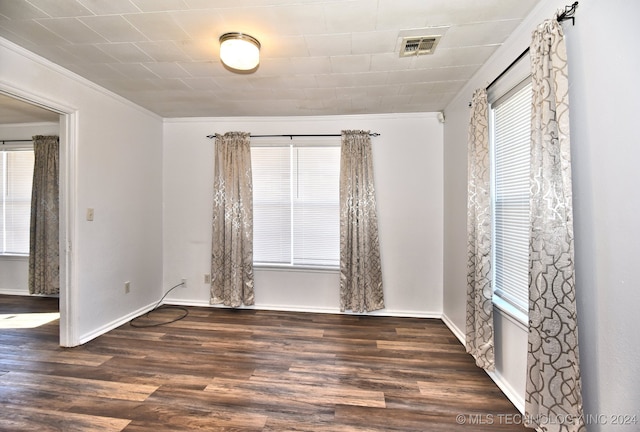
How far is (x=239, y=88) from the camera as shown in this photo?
8.98 ft

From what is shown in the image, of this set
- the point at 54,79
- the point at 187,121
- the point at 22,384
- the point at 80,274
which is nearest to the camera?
the point at 22,384

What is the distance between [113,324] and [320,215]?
2566mm

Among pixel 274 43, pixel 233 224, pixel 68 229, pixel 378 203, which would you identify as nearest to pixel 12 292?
pixel 68 229

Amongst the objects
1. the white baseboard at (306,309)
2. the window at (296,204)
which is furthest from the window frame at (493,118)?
the window at (296,204)

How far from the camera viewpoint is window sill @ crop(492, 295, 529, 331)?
1.77 metres

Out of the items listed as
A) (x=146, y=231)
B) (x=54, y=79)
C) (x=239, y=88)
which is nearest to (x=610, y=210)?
(x=239, y=88)

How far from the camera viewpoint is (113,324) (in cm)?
296

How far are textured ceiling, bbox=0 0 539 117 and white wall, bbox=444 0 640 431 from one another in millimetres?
586

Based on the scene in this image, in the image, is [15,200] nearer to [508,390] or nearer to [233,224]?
[233,224]

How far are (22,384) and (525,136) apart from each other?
3.94 meters

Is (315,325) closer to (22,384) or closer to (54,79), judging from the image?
(22,384)

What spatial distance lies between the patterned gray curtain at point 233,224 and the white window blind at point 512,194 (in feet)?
A: 8.65

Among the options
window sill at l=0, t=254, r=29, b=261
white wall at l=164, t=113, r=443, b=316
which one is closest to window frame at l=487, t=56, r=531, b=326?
white wall at l=164, t=113, r=443, b=316

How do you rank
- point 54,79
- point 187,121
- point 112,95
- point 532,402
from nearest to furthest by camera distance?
1. point 532,402
2. point 54,79
3. point 112,95
4. point 187,121
